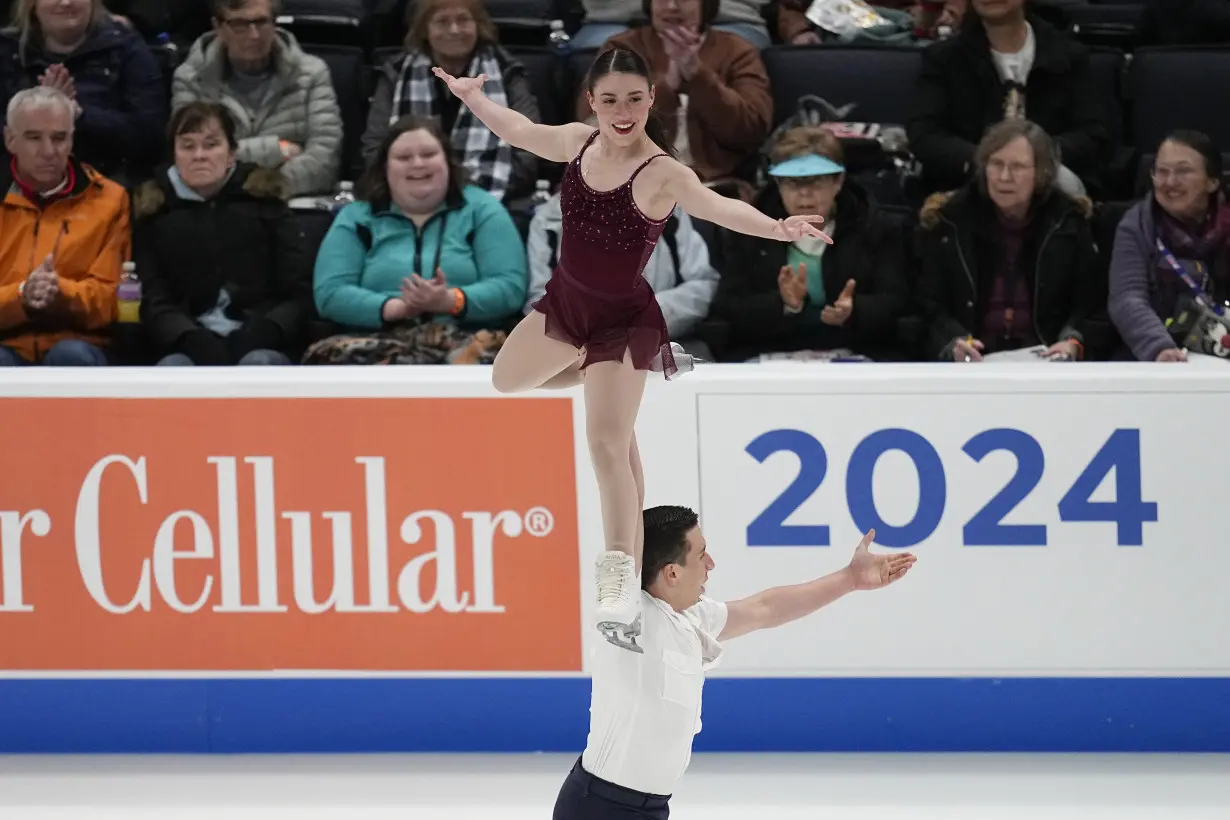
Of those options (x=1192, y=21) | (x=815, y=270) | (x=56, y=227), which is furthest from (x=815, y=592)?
(x=1192, y=21)

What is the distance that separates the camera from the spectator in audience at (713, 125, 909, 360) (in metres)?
5.59

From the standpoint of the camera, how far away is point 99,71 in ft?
20.9

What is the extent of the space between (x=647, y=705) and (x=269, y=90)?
3.68m

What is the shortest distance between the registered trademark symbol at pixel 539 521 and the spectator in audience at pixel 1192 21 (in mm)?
3423

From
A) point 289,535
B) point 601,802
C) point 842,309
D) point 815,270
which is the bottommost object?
point 601,802

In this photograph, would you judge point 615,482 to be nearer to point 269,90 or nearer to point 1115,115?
point 269,90

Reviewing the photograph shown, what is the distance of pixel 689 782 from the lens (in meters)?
5.01

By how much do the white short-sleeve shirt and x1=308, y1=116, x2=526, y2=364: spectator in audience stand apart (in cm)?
228

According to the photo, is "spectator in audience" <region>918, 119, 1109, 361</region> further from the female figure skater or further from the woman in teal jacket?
the female figure skater

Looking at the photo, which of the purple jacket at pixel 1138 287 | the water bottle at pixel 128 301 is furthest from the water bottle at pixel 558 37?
the purple jacket at pixel 1138 287

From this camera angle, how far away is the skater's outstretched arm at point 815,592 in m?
3.26

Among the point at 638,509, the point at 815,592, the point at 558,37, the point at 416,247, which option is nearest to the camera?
the point at 638,509

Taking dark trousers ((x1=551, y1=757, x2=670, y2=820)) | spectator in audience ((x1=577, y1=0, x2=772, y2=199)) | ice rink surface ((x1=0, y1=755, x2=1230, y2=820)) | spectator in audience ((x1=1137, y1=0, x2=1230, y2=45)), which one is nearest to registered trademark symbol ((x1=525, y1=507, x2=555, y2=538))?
ice rink surface ((x1=0, y1=755, x2=1230, y2=820))

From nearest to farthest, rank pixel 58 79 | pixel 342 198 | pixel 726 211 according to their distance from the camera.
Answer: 1. pixel 726 211
2. pixel 342 198
3. pixel 58 79
